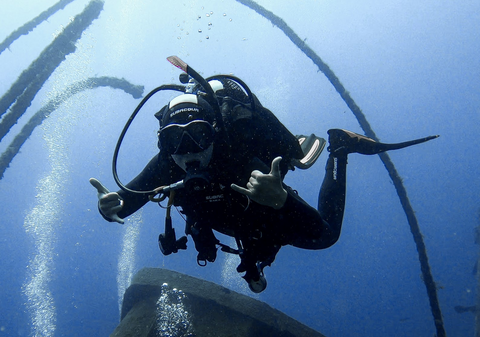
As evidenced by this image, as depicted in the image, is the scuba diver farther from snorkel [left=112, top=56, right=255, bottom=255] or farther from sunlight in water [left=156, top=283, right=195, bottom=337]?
sunlight in water [left=156, top=283, right=195, bottom=337]

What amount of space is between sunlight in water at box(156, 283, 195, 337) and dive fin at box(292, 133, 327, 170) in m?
4.03

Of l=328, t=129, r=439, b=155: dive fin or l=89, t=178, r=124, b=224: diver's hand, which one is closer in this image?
l=89, t=178, r=124, b=224: diver's hand

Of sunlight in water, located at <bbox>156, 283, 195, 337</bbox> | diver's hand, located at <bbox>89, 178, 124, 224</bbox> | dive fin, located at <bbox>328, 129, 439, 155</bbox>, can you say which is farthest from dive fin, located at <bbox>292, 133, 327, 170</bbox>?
sunlight in water, located at <bbox>156, 283, 195, 337</bbox>

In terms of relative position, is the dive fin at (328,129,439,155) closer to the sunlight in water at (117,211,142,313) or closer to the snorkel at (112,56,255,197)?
the snorkel at (112,56,255,197)

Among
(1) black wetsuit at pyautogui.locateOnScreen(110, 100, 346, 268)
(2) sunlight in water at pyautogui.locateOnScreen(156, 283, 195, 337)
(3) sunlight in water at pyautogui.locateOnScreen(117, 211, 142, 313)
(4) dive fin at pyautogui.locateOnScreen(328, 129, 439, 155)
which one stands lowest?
(3) sunlight in water at pyautogui.locateOnScreen(117, 211, 142, 313)

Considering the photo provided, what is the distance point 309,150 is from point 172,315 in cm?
428

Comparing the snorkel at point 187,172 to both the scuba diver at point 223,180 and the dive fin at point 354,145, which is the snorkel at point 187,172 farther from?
the dive fin at point 354,145

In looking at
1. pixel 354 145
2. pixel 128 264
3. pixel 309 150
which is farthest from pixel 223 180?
pixel 128 264

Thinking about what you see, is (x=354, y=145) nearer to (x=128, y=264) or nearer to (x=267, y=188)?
(x=267, y=188)

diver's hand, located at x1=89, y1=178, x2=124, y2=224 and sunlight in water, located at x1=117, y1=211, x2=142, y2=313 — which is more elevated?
diver's hand, located at x1=89, y1=178, x2=124, y2=224

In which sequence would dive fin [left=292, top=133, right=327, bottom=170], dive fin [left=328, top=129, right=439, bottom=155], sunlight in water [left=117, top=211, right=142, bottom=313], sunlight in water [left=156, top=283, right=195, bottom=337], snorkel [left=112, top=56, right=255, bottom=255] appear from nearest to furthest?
snorkel [left=112, top=56, right=255, bottom=255] → dive fin [left=292, top=133, right=327, bottom=170] → dive fin [left=328, top=129, right=439, bottom=155] → sunlight in water [left=156, top=283, right=195, bottom=337] → sunlight in water [left=117, top=211, right=142, bottom=313]

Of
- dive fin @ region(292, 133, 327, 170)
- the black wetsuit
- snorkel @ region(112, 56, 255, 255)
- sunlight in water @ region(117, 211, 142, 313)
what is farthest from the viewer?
sunlight in water @ region(117, 211, 142, 313)

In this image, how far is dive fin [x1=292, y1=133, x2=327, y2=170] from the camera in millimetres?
3744

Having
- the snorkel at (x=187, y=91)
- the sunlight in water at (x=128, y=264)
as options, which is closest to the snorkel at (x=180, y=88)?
the snorkel at (x=187, y=91)
